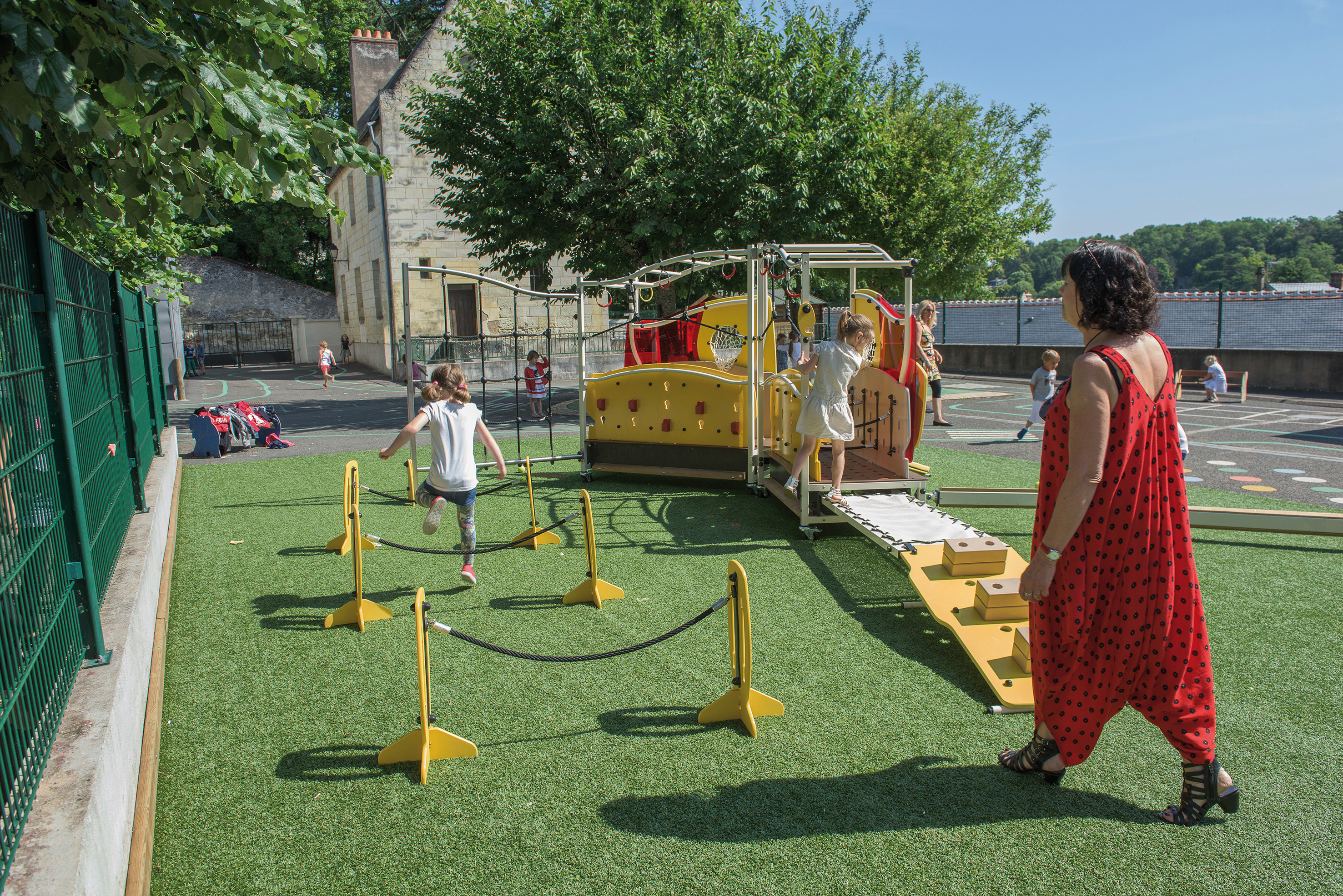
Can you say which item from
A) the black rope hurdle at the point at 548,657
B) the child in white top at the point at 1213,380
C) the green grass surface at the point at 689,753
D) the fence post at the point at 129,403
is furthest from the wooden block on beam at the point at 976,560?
the child in white top at the point at 1213,380

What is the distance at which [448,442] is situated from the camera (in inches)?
221

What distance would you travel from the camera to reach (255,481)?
1053 centimetres

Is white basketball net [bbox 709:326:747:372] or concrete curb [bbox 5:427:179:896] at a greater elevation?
white basketball net [bbox 709:326:747:372]

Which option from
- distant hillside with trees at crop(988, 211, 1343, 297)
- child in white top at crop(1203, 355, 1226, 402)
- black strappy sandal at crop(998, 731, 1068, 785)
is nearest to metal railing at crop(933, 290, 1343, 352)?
child in white top at crop(1203, 355, 1226, 402)

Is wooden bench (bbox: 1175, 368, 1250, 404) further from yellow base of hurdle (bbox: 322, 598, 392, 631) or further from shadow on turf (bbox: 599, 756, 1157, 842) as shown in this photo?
yellow base of hurdle (bbox: 322, 598, 392, 631)

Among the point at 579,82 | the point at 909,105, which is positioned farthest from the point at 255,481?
the point at 909,105

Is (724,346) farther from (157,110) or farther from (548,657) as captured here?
(157,110)

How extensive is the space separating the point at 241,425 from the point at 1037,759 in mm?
13062

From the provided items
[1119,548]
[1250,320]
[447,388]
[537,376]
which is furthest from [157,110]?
[1250,320]

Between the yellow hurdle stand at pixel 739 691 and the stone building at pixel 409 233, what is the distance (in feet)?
73.9

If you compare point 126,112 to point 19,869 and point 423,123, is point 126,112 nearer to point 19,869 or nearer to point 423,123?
point 19,869

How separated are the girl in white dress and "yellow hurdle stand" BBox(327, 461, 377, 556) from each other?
3545mm

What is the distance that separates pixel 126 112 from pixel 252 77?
60cm

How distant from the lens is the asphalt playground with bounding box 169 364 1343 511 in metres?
9.95
